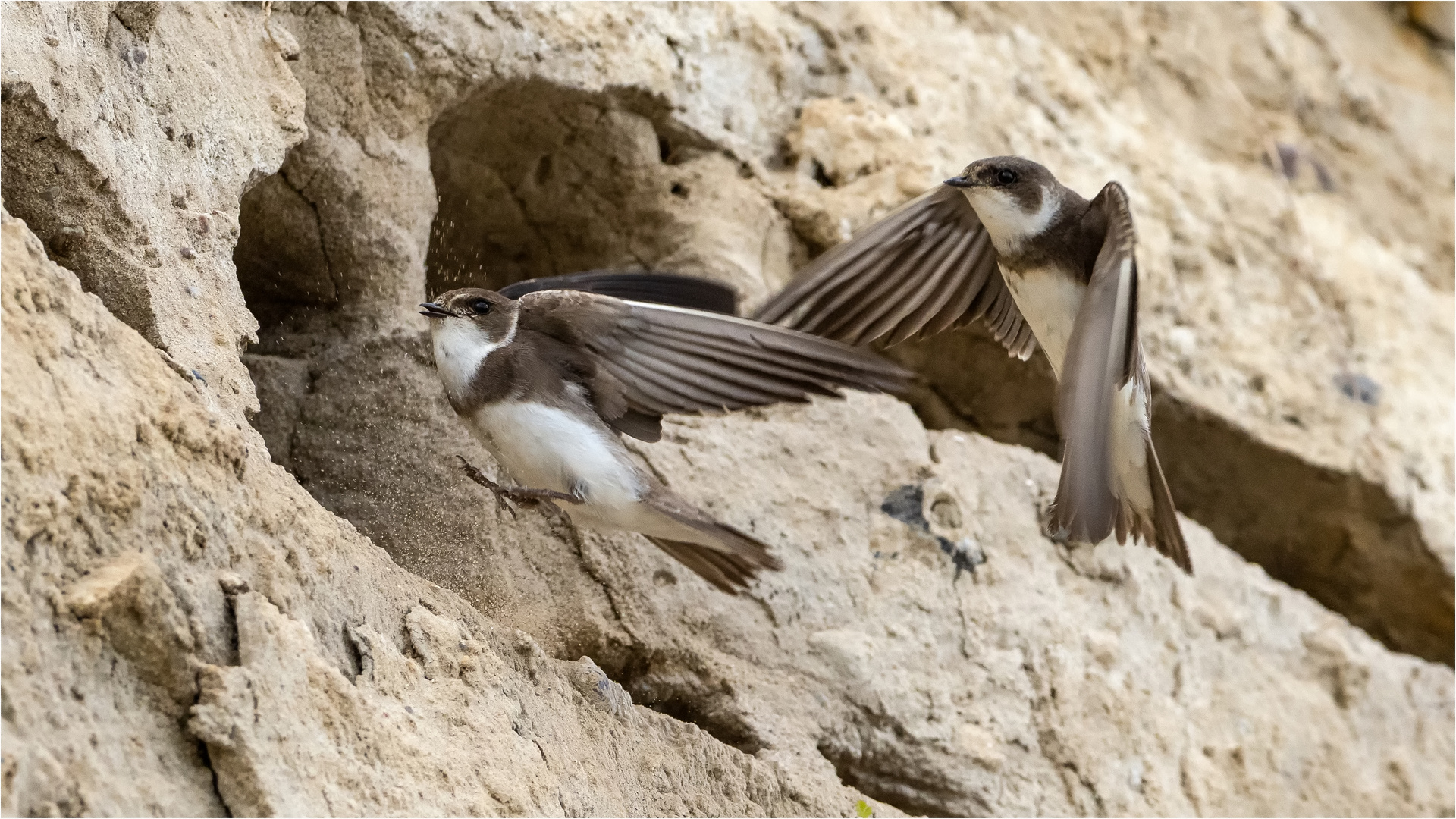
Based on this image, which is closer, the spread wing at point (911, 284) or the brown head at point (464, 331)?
the brown head at point (464, 331)

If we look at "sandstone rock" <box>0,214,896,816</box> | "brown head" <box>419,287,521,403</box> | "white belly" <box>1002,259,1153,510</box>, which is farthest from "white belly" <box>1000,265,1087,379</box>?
"sandstone rock" <box>0,214,896,816</box>

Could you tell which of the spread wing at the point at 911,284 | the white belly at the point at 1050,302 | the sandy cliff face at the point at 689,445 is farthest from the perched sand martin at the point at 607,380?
the white belly at the point at 1050,302

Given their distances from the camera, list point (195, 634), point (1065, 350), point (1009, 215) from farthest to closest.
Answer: point (1009, 215), point (1065, 350), point (195, 634)

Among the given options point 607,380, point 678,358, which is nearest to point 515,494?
point 607,380

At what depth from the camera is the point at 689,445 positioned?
12.2 feet

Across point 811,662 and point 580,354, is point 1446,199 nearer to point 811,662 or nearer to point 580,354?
point 811,662

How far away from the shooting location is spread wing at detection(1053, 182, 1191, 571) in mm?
2959

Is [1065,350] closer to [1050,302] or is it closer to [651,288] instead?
[1050,302]

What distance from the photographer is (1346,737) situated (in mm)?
4250

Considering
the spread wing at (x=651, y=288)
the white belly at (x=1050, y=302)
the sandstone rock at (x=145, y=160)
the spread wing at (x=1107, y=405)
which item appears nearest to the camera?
the sandstone rock at (x=145, y=160)

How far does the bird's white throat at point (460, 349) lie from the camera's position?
3168 millimetres

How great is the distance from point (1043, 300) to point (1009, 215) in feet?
0.67

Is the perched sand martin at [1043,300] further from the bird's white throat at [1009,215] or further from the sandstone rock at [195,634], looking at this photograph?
the sandstone rock at [195,634]

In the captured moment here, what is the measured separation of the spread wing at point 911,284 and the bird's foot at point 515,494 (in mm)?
680
